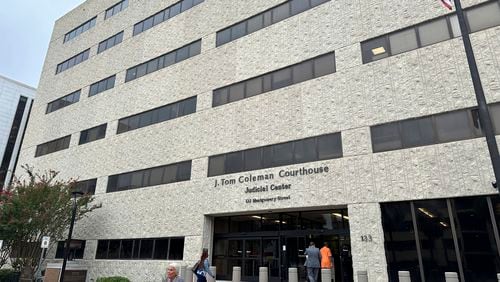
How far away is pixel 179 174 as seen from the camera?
69.9 ft

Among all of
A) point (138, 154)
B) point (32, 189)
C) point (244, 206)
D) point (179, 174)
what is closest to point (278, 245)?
point (244, 206)

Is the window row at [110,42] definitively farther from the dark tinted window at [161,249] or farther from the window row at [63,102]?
the dark tinted window at [161,249]

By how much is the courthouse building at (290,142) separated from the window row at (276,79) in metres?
0.08

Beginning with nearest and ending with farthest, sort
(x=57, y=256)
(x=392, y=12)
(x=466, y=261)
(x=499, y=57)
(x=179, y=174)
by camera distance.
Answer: (x=466, y=261) < (x=499, y=57) < (x=392, y=12) < (x=179, y=174) < (x=57, y=256)

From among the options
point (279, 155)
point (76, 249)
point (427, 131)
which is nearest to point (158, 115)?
point (279, 155)

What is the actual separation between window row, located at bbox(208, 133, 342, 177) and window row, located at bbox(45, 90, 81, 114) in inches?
732

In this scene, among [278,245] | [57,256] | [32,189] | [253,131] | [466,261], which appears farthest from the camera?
[57,256]

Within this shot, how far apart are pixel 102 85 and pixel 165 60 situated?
761 centimetres

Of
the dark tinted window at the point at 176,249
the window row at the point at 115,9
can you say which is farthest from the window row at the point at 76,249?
the window row at the point at 115,9

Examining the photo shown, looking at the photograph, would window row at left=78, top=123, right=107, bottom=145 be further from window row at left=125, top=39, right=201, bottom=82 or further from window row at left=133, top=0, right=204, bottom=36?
window row at left=133, top=0, right=204, bottom=36

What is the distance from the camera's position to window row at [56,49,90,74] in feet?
109

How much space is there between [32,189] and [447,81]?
24.9m

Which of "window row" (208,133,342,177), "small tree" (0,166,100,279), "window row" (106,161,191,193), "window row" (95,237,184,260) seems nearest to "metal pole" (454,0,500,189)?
"window row" (208,133,342,177)

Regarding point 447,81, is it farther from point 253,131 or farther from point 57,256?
point 57,256
